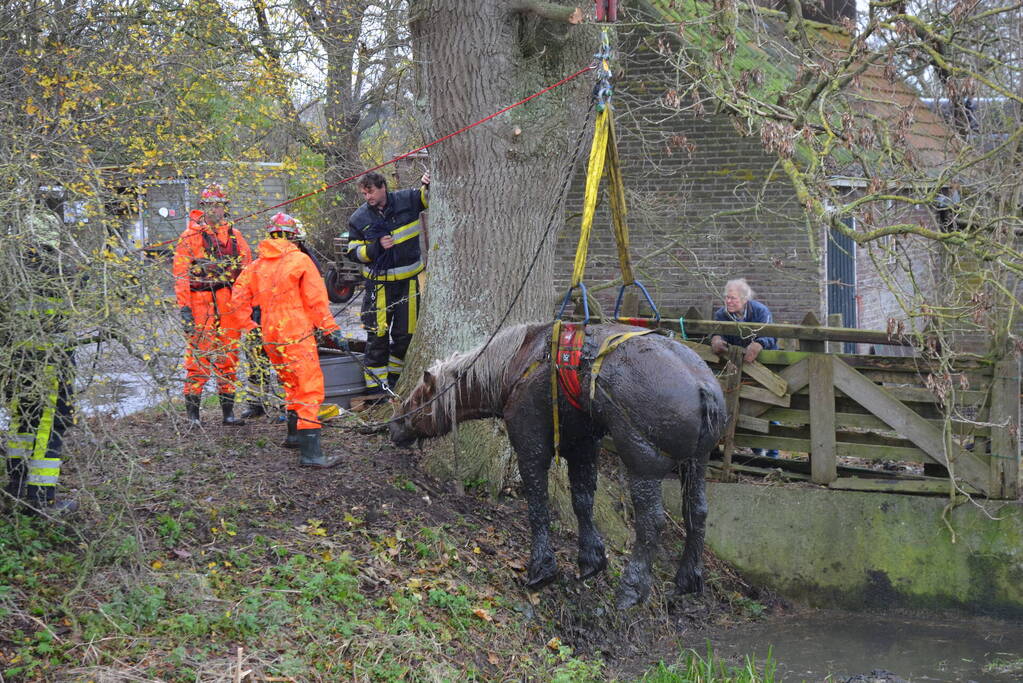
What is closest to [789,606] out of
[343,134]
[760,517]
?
[760,517]

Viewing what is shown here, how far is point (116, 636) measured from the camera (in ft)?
18.6

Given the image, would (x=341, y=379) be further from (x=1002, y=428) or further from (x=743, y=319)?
(x=1002, y=428)

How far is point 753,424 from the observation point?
31.0 ft

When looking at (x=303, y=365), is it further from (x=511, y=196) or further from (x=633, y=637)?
(x=633, y=637)

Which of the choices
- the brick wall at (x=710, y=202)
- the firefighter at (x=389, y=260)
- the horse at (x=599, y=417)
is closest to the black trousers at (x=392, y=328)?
the firefighter at (x=389, y=260)

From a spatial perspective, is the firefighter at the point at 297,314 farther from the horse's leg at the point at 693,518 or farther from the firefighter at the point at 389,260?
the horse's leg at the point at 693,518

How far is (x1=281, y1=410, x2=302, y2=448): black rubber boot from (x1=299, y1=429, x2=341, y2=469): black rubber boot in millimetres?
214

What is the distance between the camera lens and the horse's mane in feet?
24.1

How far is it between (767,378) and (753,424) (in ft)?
1.41

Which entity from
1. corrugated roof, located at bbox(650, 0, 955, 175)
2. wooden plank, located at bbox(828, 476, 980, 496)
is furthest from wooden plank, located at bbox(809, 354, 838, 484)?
corrugated roof, located at bbox(650, 0, 955, 175)

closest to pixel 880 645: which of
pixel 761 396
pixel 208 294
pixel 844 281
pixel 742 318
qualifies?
pixel 761 396

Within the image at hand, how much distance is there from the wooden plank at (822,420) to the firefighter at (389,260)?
3468 millimetres

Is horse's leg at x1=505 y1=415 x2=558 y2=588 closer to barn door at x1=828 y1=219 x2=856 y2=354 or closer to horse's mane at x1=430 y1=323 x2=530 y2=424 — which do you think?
horse's mane at x1=430 y1=323 x2=530 y2=424

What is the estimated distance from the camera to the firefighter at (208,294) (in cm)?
602
